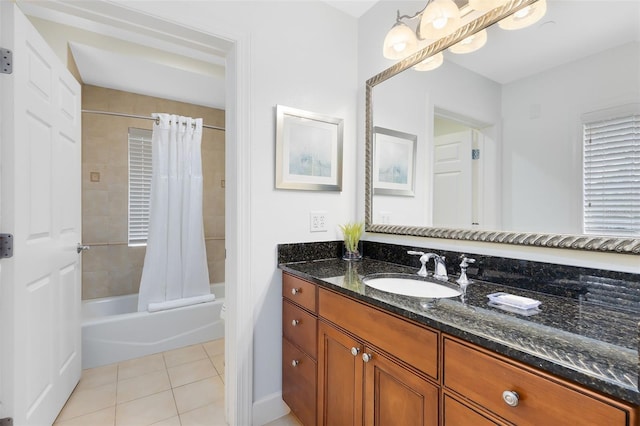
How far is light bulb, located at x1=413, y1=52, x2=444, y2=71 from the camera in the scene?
1435 mm

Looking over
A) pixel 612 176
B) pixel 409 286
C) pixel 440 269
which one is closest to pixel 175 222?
pixel 409 286

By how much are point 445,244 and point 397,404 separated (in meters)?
0.75

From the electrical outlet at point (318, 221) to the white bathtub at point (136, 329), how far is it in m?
1.47

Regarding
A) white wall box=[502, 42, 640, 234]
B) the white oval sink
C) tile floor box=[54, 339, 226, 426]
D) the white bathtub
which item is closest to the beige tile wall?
the white bathtub

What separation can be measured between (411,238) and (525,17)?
103 cm

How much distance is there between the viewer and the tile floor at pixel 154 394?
1.64 metres

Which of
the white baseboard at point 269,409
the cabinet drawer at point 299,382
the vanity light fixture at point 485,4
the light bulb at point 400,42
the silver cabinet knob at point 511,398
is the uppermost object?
the light bulb at point 400,42

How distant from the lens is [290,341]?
1556 millimetres

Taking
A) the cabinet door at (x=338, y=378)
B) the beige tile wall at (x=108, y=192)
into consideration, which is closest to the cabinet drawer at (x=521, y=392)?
the cabinet door at (x=338, y=378)

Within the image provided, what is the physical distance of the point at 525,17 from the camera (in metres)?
1.11

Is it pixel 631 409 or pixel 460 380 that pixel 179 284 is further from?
pixel 631 409

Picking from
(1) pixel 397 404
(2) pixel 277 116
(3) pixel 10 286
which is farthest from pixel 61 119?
(1) pixel 397 404

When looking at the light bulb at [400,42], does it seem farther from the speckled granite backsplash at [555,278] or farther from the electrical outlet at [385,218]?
Answer: the speckled granite backsplash at [555,278]

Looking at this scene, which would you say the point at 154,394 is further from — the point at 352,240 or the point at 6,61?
→ the point at 6,61
